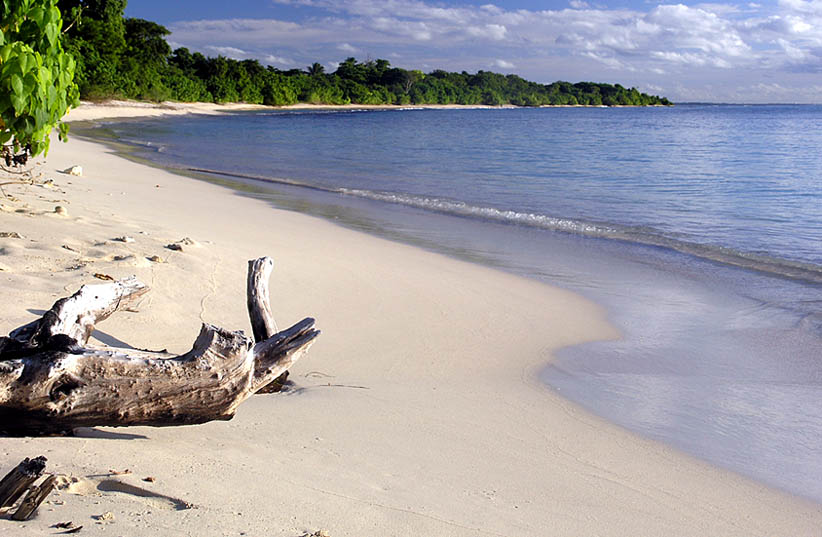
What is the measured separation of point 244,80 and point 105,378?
94.1 metres

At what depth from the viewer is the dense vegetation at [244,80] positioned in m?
54.1

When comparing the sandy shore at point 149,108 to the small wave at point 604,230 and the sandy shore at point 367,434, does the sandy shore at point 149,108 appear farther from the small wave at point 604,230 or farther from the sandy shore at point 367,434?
the sandy shore at point 367,434

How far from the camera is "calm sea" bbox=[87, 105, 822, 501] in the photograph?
413cm

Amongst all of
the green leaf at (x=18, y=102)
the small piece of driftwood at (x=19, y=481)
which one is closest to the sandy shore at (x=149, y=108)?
the green leaf at (x=18, y=102)

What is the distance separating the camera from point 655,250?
9.33 m

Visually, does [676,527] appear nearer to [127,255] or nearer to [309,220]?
[127,255]

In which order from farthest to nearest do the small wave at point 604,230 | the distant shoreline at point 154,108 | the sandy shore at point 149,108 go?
the distant shoreline at point 154,108
the sandy shore at point 149,108
the small wave at point 604,230

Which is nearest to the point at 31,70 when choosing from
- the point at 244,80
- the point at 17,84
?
the point at 17,84

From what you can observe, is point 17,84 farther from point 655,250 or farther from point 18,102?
point 655,250

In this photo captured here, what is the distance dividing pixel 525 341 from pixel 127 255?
3294 mm

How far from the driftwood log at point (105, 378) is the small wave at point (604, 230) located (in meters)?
7.20

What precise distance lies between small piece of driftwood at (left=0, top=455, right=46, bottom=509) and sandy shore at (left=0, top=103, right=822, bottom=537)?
72 millimetres

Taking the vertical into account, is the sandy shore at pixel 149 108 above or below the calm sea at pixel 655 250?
above

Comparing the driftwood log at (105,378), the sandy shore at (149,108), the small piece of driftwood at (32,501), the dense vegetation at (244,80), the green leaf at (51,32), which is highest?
the dense vegetation at (244,80)
